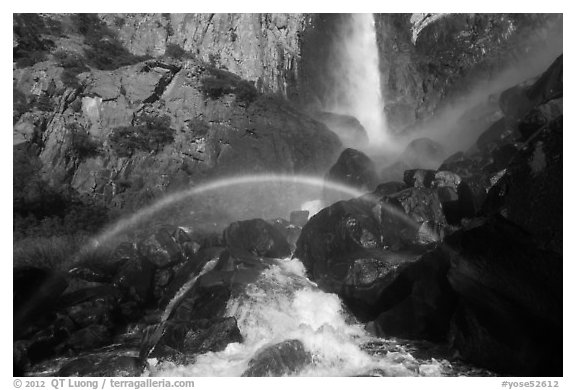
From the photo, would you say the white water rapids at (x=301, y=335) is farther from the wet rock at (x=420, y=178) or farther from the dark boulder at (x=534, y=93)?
the dark boulder at (x=534, y=93)

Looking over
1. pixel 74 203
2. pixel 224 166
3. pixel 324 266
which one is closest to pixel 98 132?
pixel 74 203

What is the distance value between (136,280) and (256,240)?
17.5 feet

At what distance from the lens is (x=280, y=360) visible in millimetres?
10453

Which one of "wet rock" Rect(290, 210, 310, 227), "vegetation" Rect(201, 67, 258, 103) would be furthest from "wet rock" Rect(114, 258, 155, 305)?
"vegetation" Rect(201, 67, 258, 103)

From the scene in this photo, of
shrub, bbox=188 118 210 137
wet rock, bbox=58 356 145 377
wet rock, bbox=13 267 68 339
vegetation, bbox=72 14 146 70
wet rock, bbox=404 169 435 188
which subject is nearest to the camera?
wet rock, bbox=58 356 145 377

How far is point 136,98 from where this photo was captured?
2795 centimetres

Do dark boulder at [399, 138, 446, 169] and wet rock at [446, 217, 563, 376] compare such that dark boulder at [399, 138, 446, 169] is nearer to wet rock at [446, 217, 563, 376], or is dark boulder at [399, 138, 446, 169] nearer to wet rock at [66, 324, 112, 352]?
wet rock at [446, 217, 563, 376]

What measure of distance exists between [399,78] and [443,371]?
27689mm

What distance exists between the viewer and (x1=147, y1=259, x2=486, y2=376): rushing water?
10.7 m

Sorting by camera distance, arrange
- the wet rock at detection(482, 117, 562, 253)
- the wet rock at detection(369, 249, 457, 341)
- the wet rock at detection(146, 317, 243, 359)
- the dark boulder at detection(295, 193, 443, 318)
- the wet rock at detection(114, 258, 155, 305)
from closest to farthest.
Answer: the wet rock at detection(482, 117, 562, 253), the wet rock at detection(146, 317, 243, 359), the wet rock at detection(369, 249, 457, 341), the dark boulder at detection(295, 193, 443, 318), the wet rock at detection(114, 258, 155, 305)

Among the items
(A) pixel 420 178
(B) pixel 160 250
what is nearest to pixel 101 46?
(B) pixel 160 250

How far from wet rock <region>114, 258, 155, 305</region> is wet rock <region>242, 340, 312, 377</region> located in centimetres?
793

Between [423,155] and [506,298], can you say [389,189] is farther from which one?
[506,298]

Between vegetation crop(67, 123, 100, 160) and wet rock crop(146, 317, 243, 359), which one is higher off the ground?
vegetation crop(67, 123, 100, 160)
